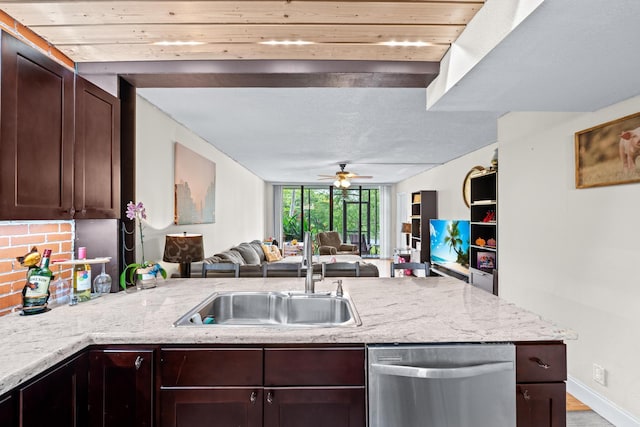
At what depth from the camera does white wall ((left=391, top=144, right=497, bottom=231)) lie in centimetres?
532

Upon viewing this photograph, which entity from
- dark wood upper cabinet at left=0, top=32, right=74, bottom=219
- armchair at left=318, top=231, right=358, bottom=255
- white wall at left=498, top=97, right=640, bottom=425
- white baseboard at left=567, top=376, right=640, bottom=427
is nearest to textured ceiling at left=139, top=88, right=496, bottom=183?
white wall at left=498, top=97, right=640, bottom=425

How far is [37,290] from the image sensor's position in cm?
166

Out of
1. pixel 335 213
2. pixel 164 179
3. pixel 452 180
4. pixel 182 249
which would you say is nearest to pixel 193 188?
pixel 164 179

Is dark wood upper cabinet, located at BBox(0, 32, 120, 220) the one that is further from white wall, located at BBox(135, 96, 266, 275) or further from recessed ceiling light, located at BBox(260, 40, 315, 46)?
recessed ceiling light, located at BBox(260, 40, 315, 46)

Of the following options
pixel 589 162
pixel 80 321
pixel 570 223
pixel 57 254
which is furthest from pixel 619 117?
pixel 57 254

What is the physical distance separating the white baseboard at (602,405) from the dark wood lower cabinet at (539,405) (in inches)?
51.5

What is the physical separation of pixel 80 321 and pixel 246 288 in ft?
2.97

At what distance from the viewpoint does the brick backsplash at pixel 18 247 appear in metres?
1.69

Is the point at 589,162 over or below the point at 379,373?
over

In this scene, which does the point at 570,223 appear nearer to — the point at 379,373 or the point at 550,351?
the point at 550,351

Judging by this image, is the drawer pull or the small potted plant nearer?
the drawer pull

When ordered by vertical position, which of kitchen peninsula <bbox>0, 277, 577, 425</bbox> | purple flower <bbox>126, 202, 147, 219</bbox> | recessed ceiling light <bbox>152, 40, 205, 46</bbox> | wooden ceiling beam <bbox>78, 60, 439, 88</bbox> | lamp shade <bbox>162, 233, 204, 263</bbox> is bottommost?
kitchen peninsula <bbox>0, 277, 577, 425</bbox>

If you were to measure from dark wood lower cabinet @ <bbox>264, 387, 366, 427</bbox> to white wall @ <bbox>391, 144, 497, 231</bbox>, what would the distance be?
4552 millimetres

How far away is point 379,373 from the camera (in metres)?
1.38
